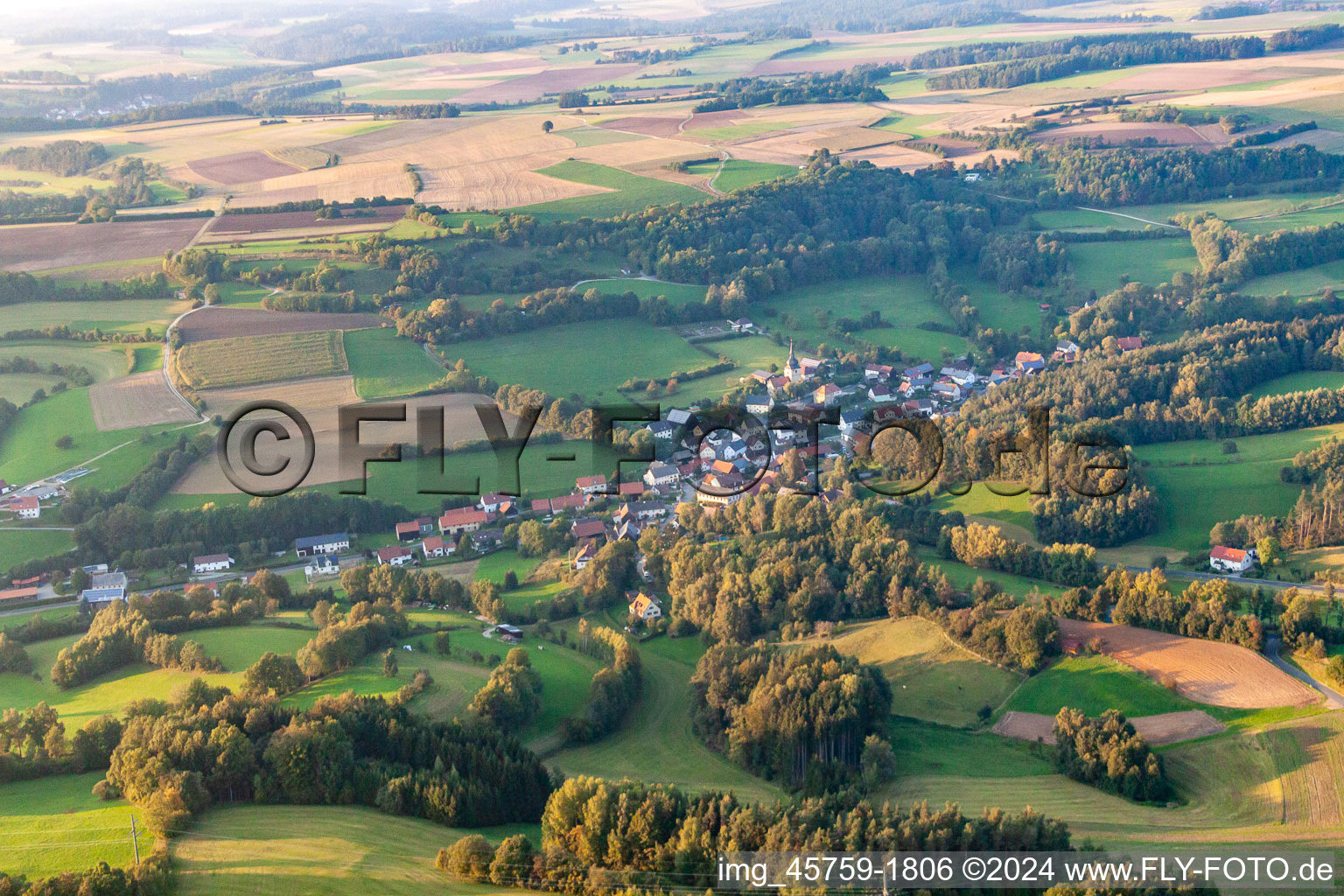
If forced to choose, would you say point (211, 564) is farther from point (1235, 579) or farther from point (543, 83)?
point (543, 83)

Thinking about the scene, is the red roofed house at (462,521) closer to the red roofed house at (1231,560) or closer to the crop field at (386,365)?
the crop field at (386,365)

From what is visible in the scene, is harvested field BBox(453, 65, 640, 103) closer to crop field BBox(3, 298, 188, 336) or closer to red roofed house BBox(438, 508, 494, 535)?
crop field BBox(3, 298, 188, 336)

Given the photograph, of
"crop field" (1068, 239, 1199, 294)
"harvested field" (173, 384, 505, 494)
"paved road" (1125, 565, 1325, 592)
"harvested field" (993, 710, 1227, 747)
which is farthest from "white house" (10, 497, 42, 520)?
"crop field" (1068, 239, 1199, 294)

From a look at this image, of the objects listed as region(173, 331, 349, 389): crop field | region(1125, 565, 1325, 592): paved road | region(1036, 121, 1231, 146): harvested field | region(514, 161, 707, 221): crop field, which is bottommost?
region(1125, 565, 1325, 592): paved road

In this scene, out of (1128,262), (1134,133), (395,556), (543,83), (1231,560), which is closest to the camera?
(1231,560)

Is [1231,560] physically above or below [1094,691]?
above

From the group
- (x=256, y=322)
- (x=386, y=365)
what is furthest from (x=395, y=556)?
(x=256, y=322)

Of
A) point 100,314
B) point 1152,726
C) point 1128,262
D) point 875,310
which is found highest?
point 1128,262
